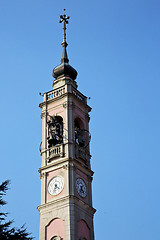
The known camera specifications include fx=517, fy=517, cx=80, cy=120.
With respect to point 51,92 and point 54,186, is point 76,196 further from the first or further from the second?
point 51,92

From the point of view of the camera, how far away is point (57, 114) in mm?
42719

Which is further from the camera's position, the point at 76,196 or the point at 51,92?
the point at 51,92

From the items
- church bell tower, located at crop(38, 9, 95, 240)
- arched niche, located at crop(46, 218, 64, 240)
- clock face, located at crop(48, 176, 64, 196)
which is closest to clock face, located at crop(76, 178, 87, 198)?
church bell tower, located at crop(38, 9, 95, 240)

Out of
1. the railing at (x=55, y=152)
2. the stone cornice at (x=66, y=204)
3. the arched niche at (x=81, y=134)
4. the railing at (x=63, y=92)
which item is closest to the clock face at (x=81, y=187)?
the stone cornice at (x=66, y=204)

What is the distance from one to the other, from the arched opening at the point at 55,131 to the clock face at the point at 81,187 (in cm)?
407

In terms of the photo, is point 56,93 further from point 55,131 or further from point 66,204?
point 66,204

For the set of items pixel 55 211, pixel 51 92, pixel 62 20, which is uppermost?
pixel 62 20

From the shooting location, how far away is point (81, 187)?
39156 millimetres

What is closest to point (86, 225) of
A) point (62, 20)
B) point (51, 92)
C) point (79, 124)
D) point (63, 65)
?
point (79, 124)

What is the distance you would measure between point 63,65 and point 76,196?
14593mm

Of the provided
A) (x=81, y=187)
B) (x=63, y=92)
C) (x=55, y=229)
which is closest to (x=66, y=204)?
(x=55, y=229)

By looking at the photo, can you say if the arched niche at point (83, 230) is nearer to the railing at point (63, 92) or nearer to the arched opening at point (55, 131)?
the arched opening at point (55, 131)

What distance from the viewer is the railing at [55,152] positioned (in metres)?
39.9

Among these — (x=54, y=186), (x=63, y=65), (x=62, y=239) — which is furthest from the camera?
(x=63, y=65)
